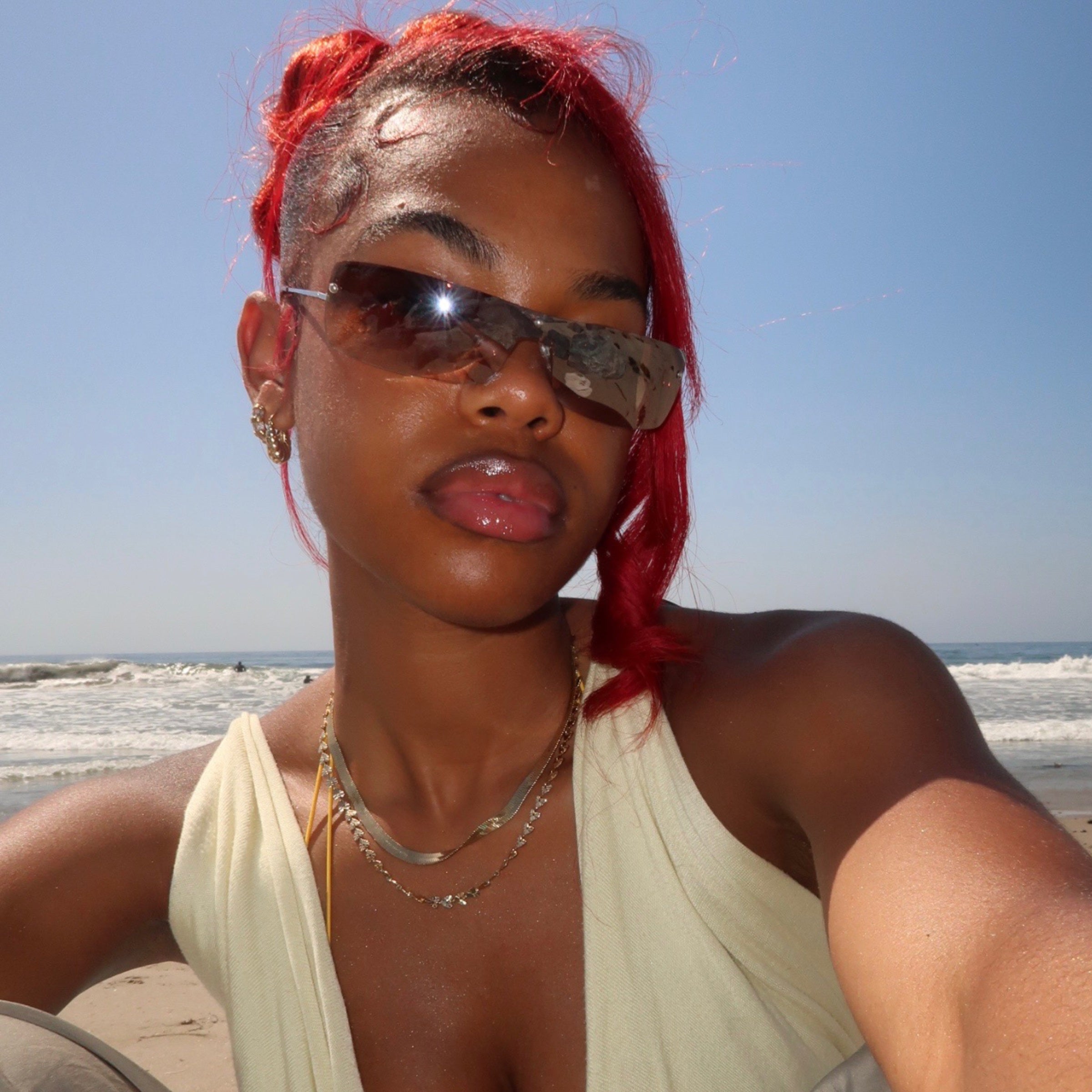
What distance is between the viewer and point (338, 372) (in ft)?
5.32

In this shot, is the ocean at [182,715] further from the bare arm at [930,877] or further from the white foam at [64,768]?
the bare arm at [930,877]

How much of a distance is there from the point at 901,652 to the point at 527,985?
86cm

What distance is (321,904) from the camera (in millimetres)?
1700

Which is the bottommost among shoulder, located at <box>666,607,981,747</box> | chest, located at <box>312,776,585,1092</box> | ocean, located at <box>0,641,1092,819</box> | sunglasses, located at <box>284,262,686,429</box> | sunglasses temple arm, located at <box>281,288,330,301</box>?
ocean, located at <box>0,641,1092,819</box>

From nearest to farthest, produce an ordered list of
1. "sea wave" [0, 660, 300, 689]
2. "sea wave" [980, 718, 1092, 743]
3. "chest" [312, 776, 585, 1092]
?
"chest" [312, 776, 585, 1092]
"sea wave" [980, 718, 1092, 743]
"sea wave" [0, 660, 300, 689]

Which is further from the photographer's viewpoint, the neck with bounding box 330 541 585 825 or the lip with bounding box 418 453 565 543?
the neck with bounding box 330 541 585 825

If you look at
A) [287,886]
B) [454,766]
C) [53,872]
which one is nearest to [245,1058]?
[287,886]

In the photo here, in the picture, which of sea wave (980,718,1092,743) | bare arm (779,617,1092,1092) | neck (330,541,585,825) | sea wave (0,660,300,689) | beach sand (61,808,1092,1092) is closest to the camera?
bare arm (779,617,1092,1092)

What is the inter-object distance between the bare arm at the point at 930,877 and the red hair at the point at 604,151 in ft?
1.45

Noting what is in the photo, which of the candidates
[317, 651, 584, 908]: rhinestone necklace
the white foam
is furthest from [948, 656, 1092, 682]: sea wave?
[317, 651, 584, 908]: rhinestone necklace

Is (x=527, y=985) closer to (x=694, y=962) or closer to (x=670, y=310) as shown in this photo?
(x=694, y=962)

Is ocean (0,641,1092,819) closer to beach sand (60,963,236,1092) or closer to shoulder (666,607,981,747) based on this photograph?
beach sand (60,963,236,1092)

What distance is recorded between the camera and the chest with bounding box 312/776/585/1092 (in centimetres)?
152

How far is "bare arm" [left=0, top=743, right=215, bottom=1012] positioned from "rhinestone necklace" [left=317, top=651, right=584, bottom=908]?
0.97 ft
